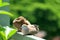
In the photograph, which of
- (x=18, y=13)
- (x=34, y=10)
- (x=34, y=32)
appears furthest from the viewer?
(x=34, y=10)

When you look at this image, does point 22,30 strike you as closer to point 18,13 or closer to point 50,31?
point 18,13

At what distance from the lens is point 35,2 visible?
5164mm

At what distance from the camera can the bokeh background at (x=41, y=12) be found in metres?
4.94

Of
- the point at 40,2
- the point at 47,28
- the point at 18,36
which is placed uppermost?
the point at 40,2

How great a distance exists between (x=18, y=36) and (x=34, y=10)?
123 inches

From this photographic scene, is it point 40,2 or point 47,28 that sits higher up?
point 40,2

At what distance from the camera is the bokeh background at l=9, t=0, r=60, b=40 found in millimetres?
4938

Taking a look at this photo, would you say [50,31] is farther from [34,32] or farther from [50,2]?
[34,32]

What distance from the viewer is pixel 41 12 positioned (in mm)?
5293

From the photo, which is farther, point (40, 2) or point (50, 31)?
point (50, 31)

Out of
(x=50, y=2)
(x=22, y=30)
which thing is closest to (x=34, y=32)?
(x=22, y=30)

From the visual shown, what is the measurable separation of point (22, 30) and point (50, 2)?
3073 mm

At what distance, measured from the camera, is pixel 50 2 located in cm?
518

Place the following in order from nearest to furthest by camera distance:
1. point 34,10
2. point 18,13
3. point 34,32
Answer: point 34,32 < point 18,13 < point 34,10
